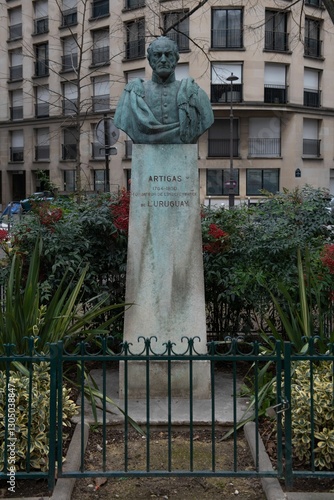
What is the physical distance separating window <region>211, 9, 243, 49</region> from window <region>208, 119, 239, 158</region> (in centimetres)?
448

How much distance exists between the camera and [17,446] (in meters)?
4.08

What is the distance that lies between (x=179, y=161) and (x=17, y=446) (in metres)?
2.94

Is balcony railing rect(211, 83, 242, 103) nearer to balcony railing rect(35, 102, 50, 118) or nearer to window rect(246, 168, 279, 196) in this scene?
window rect(246, 168, 279, 196)

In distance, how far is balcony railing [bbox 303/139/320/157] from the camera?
38188mm

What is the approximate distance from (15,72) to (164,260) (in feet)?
141

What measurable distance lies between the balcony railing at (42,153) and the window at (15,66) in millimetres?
5409

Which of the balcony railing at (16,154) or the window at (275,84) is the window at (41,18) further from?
the window at (275,84)

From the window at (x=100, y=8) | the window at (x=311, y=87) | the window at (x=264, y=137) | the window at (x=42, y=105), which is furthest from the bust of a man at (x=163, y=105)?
the window at (x=42, y=105)

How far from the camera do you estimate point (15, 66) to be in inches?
1764

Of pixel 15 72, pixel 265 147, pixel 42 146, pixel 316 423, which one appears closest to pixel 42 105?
pixel 42 146

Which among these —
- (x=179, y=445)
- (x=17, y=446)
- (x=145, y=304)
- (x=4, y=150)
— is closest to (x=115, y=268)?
(x=145, y=304)

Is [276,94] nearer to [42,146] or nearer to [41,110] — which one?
[41,110]

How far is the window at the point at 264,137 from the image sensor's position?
37125 millimetres

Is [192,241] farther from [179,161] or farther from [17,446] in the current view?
[17,446]
